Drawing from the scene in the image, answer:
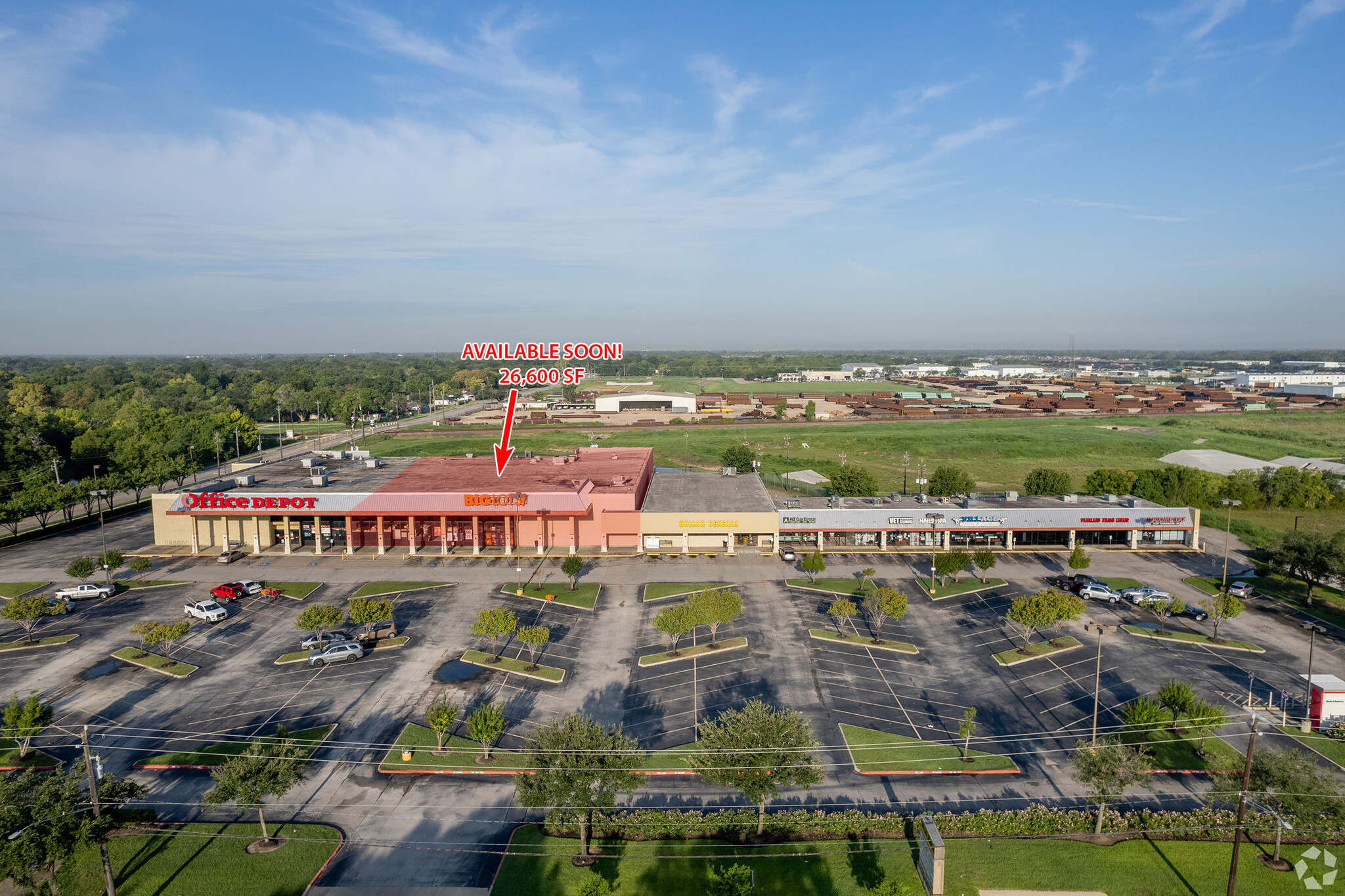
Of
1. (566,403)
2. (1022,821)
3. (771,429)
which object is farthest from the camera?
(566,403)

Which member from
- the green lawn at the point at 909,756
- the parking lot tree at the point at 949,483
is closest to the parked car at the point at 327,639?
the green lawn at the point at 909,756

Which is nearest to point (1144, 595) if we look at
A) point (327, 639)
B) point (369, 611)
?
point (369, 611)

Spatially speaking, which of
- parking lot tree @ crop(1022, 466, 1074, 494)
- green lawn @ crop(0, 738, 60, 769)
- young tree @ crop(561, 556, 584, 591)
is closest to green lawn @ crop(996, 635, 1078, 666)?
young tree @ crop(561, 556, 584, 591)

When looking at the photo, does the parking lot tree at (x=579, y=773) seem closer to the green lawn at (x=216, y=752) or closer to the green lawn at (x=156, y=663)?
the green lawn at (x=216, y=752)

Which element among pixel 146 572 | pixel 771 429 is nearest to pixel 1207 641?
pixel 146 572

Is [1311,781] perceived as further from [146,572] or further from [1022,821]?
[146,572]
